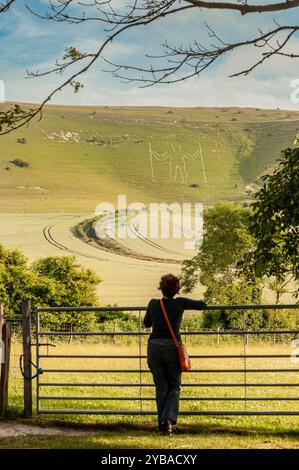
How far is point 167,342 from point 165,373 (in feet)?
1.51

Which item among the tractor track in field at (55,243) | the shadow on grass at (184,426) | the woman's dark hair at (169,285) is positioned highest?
the tractor track in field at (55,243)

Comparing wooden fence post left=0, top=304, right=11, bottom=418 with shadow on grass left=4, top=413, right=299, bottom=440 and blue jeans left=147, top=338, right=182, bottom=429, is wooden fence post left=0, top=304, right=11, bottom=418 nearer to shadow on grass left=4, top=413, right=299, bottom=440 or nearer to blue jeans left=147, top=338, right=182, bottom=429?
shadow on grass left=4, top=413, right=299, bottom=440

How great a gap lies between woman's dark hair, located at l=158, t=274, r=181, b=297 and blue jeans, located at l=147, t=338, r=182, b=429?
0.57m

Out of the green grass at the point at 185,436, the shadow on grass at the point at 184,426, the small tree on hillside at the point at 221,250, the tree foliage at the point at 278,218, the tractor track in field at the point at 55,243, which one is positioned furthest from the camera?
the tractor track in field at the point at 55,243

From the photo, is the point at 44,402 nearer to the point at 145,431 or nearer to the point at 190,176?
the point at 145,431

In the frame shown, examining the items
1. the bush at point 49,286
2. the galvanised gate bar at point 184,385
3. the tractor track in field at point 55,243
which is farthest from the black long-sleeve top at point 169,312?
the tractor track in field at point 55,243

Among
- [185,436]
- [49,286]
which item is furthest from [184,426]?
[49,286]

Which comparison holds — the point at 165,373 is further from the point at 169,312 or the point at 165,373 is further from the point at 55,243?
the point at 55,243

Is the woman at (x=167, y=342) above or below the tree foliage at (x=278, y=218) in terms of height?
below

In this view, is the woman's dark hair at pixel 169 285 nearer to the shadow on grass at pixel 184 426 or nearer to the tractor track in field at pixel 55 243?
the shadow on grass at pixel 184 426

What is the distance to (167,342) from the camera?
9.62m

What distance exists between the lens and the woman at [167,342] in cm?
960

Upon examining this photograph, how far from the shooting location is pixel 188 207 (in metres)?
167
